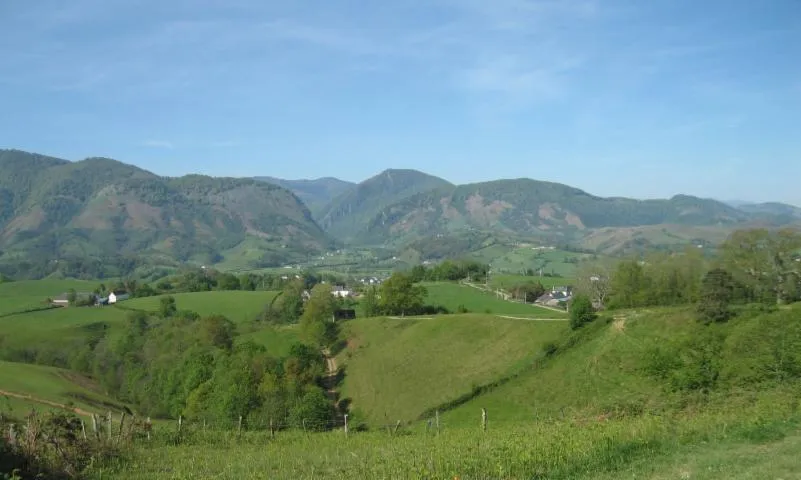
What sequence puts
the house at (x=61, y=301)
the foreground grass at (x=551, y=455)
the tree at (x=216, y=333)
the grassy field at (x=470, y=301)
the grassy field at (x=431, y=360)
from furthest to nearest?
1. the house at (x=61, y=301)
2. the grassy field at (x=470, y=301)
3. the tree at (x=216, y=333)
4. the grassy field at (x=431, y=360)
5. the foreground grass at (x=551, y=455)

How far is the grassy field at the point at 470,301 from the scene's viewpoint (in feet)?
309

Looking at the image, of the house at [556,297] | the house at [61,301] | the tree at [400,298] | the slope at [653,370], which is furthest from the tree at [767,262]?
the house at [61,301]

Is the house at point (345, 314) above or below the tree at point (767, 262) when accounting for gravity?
below

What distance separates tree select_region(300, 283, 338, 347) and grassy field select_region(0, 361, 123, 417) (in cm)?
2910

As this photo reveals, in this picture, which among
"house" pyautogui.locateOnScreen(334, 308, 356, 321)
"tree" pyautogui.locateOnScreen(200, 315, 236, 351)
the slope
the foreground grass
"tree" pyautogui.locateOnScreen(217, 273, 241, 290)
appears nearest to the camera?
the foreground grass

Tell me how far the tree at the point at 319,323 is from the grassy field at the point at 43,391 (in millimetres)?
29105

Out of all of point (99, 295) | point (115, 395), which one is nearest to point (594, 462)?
point (115, 395)

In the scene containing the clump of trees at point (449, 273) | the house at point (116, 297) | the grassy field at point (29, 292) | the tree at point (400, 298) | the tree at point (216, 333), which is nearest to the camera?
the tree at point (216, 333)

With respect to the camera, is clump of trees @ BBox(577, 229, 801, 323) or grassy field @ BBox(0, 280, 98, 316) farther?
grassy field @ BBox(0, 280, 98, 316)

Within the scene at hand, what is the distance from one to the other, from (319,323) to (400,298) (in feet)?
52.7

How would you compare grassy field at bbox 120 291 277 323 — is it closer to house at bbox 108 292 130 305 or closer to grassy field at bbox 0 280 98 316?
house at bbox 108 292 130 305

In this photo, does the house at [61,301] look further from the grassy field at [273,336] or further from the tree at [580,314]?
the tree at [580,314]

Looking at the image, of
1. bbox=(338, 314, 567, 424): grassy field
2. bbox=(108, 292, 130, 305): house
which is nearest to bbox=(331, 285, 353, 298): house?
bbox=(108, 292, 130, 305): house

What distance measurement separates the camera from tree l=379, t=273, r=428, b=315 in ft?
311
